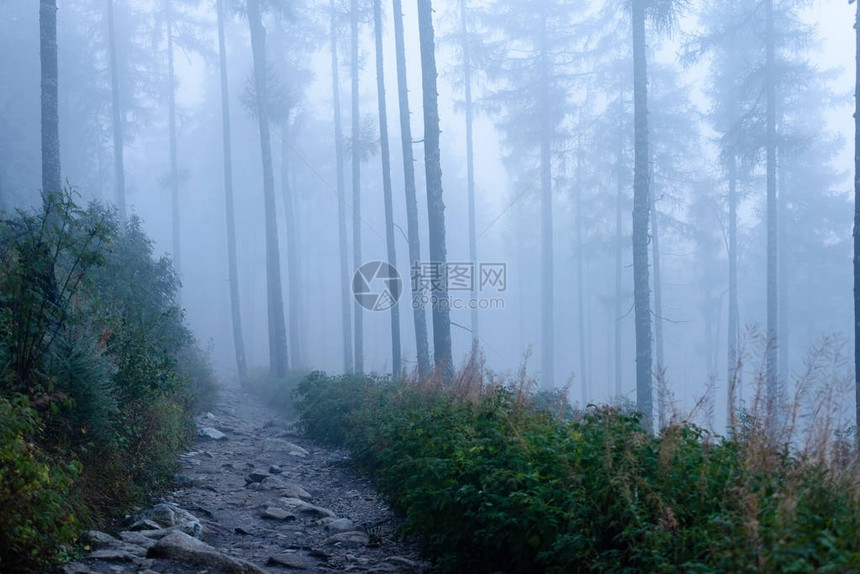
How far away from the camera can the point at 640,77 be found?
1479 cm

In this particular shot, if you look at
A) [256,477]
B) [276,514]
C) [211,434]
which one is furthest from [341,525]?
[211,434]

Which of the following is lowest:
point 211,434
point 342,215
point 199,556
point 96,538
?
point 211,434

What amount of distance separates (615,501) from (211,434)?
1029 centimetres

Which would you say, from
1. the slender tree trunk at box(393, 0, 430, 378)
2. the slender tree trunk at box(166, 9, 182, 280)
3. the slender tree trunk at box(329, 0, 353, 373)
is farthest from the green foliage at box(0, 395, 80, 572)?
the slender tree trunk at box(166, 9, 182, 280)

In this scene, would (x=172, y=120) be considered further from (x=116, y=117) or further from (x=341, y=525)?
(x=341, y=525)

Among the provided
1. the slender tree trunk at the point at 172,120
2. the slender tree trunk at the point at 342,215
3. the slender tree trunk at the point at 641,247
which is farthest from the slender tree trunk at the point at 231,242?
the slender tree trunk at the point at 641,247

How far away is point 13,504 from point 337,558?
9.44 feet

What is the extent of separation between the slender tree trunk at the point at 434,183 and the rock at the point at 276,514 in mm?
6941

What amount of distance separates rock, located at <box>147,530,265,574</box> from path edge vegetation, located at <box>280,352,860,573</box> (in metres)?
1.41

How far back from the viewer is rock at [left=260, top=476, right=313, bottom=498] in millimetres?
8789

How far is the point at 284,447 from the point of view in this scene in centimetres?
1236

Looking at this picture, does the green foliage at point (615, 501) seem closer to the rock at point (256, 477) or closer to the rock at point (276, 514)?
the rock at point (276, 514)

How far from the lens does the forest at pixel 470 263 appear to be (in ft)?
14.0

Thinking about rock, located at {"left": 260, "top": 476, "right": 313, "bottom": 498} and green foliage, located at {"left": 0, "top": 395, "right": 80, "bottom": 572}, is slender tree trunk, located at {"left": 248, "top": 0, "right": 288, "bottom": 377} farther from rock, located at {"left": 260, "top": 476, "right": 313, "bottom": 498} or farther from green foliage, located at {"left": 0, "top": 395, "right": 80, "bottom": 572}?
green foliage, located at {"left": 0, "top": 395, "right": 80, "bottom": 572}
